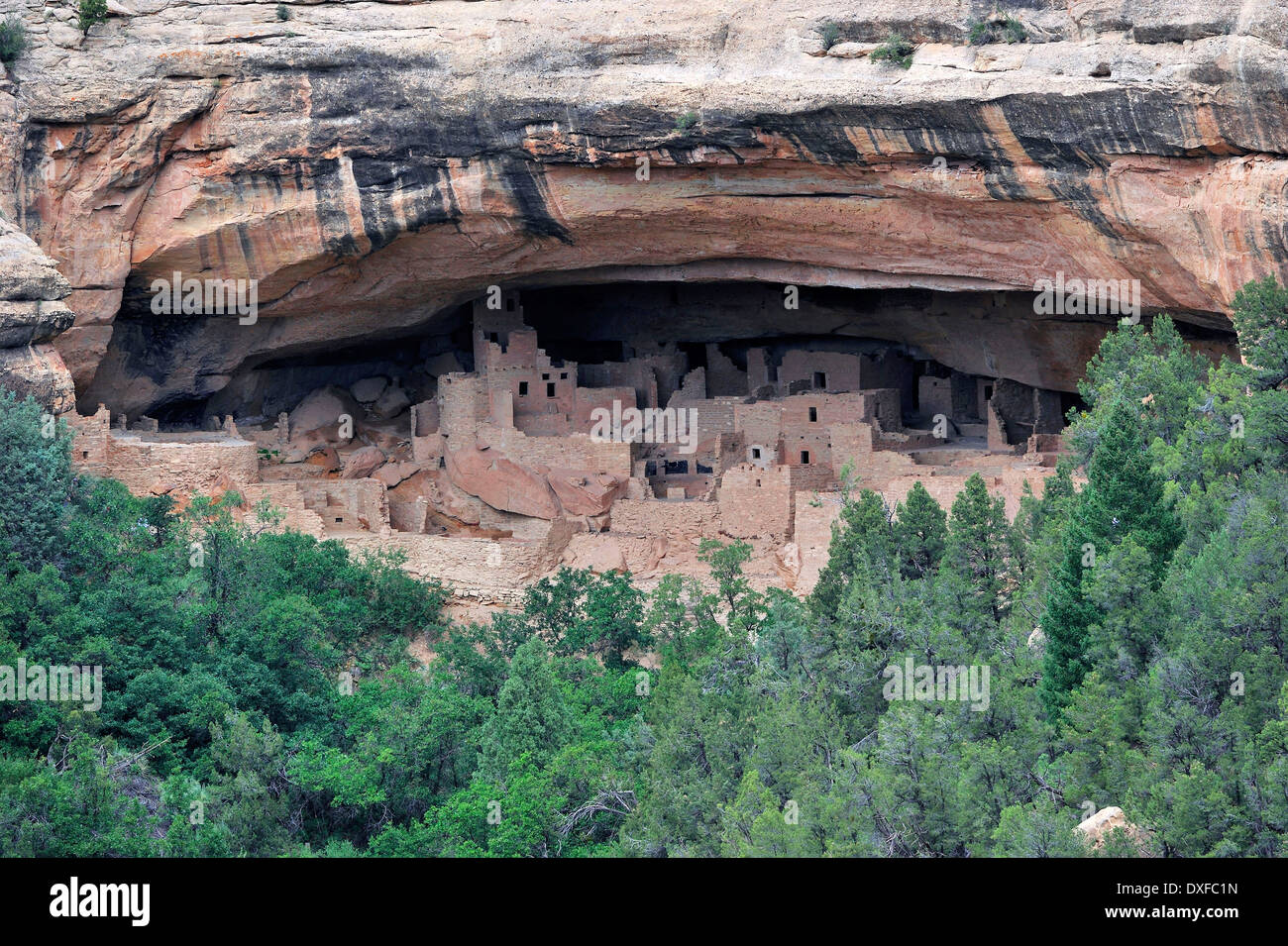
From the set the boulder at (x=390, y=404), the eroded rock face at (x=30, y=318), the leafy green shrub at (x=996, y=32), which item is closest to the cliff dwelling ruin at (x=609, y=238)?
the eroded rock face at (x=30, y=318)

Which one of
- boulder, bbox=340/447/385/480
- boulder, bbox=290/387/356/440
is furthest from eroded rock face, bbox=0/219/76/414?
boulder, bbox=290/387/356/440

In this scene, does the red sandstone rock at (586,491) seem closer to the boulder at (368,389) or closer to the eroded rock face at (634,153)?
the eroded rock face at (634,153)

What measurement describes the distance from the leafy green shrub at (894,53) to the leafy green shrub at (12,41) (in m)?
10.1

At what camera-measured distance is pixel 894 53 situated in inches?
819

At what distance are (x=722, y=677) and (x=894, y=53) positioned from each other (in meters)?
6.94

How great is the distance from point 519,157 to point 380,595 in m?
5.56

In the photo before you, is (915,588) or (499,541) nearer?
(915,588)

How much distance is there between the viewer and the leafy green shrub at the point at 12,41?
2297 centimetres

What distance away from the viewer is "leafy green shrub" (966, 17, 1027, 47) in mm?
20344

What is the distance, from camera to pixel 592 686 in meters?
21.8

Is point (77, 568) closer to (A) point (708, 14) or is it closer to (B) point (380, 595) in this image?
(B) point (380, 595)

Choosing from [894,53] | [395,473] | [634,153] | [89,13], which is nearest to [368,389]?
[395,473]

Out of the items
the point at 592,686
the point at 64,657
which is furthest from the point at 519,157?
the point at 64,657

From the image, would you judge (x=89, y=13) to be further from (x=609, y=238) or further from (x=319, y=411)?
(x=319, y=411)
